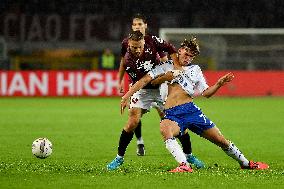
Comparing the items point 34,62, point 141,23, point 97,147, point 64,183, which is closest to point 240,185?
point 64,183

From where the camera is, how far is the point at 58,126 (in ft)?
54.2

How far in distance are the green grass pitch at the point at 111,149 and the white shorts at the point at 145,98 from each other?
74 centimetres

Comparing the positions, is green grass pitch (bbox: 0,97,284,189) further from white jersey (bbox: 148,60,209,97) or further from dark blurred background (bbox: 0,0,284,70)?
dark blurred background (bbox: 0,0,284,70)

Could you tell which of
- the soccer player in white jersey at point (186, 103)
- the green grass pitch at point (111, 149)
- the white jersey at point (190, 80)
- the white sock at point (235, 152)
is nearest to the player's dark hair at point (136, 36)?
the soccer player in white jersey at point (186, 103)

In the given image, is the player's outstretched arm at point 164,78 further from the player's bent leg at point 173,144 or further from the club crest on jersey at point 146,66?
the club crest on jersey at point 146,66

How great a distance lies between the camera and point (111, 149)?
1228 centimetres

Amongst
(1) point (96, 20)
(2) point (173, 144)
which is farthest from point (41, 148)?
(1) point (96, 20)

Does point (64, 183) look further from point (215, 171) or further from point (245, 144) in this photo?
point (245, 144)

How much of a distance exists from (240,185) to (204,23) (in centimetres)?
2830

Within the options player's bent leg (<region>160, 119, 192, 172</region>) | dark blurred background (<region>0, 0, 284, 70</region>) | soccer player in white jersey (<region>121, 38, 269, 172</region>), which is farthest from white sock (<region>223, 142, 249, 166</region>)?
dark blurred background (<region>0, 0, 284, 70</region>)

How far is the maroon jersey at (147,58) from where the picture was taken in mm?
10258

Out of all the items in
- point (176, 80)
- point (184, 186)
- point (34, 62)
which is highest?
point (176, 80)

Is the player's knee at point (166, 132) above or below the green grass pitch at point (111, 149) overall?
above

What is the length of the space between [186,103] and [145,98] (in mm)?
1271
